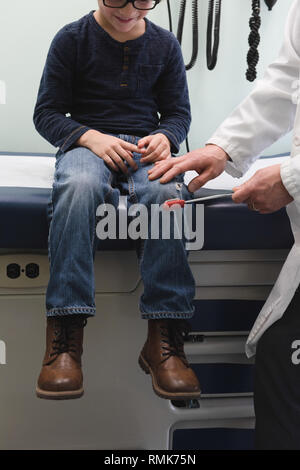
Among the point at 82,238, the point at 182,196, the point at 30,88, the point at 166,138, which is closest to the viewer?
the point at 82,238

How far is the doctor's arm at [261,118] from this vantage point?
3.76 feet

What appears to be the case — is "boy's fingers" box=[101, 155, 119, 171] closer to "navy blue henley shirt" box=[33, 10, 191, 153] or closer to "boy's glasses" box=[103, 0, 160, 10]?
"navy blue henley shirt" box=[33, 10, 191, 153]

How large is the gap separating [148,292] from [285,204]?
309 millimetres

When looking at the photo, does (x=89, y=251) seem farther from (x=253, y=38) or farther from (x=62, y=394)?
(x=253, y=38)

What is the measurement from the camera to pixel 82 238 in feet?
3.13

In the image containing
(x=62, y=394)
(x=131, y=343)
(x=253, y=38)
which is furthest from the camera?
(x=253, y=38)

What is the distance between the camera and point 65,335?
38.0 inches

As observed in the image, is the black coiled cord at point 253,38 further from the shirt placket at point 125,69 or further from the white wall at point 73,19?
the shirt placket at point 125,69

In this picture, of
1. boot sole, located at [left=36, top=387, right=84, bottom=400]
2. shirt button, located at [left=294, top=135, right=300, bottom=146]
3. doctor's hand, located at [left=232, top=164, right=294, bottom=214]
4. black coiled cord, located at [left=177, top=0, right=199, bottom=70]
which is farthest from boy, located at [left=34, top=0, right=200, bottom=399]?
black coiled cord, located at [left=177, top=0, right=199, bottom=70]

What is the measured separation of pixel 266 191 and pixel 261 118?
0.84 ft

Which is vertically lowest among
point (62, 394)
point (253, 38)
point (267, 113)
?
point (62, 394)

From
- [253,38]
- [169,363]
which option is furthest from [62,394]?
[253,38]

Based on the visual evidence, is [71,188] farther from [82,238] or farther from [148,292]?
[148,292]
